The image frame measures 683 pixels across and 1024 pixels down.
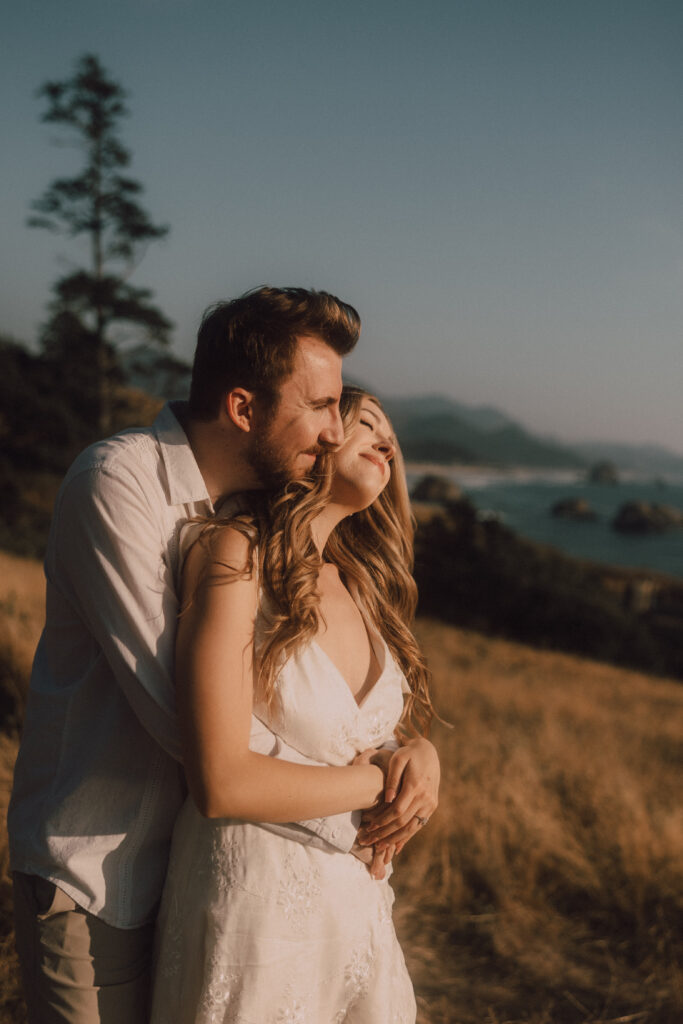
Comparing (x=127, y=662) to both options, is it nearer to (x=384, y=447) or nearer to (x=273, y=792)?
(x=273, y=792)

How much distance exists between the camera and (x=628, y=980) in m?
3.69

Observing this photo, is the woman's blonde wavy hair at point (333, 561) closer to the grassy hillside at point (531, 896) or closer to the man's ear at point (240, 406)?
the man's ear at point (240, 406)

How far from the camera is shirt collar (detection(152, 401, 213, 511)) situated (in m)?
1.74

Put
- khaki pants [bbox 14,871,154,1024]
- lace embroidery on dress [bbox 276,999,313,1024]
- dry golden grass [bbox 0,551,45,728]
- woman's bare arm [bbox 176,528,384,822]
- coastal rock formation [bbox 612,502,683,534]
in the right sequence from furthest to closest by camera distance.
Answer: coastal rock formation [bbox 612,502,683,534] < dry golden grass [bbox 0,551,45,728] < lace embroidery on dress [bbox 276,999,313,1024] < khaki pants [bbox 14,871,154,1024] < woman's bare arm [bbox 176,528,384,822]

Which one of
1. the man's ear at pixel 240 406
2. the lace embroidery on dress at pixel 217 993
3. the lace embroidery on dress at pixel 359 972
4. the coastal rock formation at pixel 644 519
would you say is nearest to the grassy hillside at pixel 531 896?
the lace embroidery on dress at pixel 217 993

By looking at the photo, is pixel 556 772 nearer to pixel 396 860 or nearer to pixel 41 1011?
pixel 396 860

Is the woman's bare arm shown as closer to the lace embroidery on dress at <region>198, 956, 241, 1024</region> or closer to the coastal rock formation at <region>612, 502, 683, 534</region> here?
the lace embroidery on dress at <region>198, 956, 241, 1024</region>

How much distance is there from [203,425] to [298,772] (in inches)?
32.5

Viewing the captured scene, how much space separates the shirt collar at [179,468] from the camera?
5.70ft

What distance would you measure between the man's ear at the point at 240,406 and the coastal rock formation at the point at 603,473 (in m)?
188

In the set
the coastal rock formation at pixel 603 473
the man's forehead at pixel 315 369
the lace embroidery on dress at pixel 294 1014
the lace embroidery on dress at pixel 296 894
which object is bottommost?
the coastal rock formation at pixel 603 473

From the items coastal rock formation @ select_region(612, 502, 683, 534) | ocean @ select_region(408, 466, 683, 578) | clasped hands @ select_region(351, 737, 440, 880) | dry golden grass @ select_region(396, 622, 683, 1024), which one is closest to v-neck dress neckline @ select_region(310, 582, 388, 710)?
clasped hands @ select_region(351, 737, 440, 880)

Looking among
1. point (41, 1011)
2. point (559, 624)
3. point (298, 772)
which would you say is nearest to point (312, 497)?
point (298, 772)

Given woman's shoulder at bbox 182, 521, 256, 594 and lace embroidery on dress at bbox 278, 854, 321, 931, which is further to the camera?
lace embroidery on dress at bbox 278, 854, 321, 931
